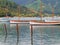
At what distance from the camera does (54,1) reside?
70.6 meters

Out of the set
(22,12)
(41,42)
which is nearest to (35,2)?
(22,12)

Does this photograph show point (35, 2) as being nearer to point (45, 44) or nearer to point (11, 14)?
point (11, 14)

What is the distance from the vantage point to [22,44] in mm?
17953

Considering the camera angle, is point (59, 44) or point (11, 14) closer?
point (59, 44)

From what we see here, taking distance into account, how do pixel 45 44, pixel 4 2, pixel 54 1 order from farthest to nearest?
1. pixel 54 1
2. pixel 4 2
3. pixel 45 44

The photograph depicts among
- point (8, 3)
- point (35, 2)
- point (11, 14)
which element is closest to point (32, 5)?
point (35, 2)

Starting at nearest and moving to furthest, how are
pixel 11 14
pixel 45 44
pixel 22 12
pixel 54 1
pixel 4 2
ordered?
pixel 45 44
pixel 11 14
pixel 22 12
pixel 4 2
pixel 54 1

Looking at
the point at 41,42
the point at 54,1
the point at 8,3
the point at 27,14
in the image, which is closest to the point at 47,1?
the point at 54,1

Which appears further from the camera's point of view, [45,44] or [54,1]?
[54,1]

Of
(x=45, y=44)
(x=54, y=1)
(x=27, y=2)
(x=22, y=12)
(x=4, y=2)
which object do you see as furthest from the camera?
(x=27, y=2)

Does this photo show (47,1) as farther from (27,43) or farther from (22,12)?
(27,43)

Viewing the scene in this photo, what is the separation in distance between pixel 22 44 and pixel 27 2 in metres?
58.9

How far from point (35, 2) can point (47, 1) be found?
3.46 meters

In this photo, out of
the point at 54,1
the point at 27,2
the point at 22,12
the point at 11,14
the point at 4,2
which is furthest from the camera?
the point at 27,2
